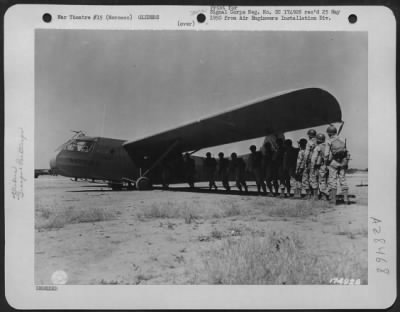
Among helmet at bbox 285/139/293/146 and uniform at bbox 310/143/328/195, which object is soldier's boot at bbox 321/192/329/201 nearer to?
uniform at bbox 310/143/328/195

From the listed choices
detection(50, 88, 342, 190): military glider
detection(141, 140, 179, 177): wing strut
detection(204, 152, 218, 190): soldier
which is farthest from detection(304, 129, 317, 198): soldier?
detection(141, 140, 179, 177): wing strut

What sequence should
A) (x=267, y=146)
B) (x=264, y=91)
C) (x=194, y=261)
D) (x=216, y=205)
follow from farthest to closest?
(x=267, y=146) < (x=216, y=205) < (x=264, y=91) < (x=194, y=261)

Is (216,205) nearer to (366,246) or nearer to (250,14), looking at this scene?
(366,246)


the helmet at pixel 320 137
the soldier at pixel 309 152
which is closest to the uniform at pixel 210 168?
the soldier at pixel 309 152

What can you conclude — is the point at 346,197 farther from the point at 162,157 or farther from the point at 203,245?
the point at 162,157

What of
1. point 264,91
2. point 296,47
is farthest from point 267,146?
Answer: point 296,47

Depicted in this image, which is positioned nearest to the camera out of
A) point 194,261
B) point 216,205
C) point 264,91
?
point 194,261

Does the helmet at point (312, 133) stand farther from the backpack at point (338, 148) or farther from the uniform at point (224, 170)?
the uniform at point (224, 170)

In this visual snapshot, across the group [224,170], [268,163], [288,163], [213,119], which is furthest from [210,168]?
[288,163]
